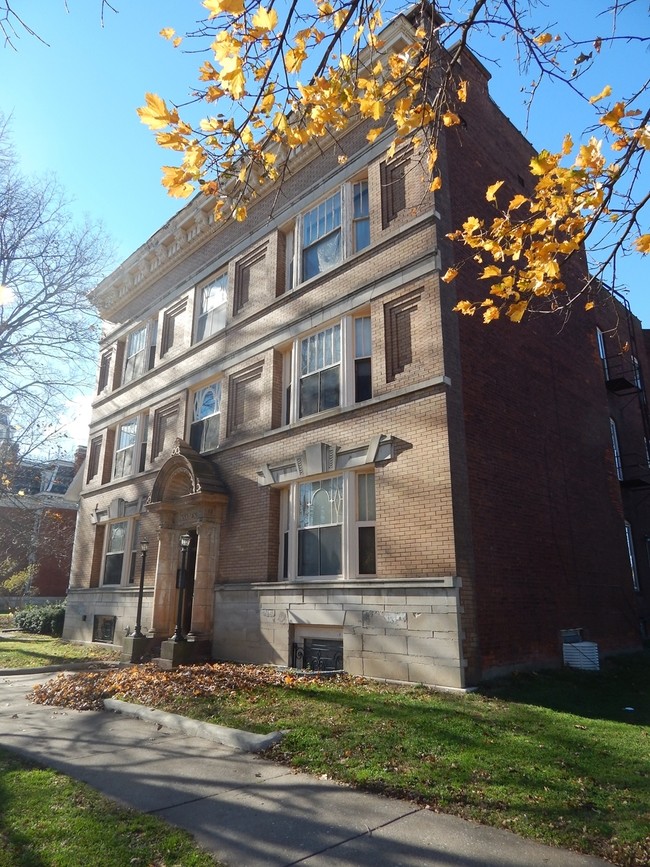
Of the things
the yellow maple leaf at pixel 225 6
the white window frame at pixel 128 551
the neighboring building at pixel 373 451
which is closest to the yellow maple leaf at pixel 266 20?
the yellow maple leaf at pixel 225 6

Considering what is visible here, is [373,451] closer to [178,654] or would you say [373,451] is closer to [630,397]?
[178,654]

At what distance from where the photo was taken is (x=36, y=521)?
27906mm

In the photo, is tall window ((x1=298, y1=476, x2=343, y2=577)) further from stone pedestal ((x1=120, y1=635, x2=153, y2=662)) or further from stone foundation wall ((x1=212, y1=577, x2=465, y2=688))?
stone pedestal ((x1=120, y1=635, x2=153, y2=662))

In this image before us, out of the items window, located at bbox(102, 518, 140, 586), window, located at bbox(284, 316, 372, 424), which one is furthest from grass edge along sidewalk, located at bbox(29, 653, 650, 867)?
window, located at bbox(102, 518, 140, 586)

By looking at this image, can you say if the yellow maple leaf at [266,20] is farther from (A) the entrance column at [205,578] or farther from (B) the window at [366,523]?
(A) the entrance column at [205,578]

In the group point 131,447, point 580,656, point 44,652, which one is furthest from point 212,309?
point 580,656

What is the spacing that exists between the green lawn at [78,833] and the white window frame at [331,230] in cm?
1080

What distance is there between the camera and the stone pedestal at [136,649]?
542 inches

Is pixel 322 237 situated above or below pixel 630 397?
above

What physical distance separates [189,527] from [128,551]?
4.24 metres

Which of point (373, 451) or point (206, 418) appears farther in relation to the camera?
point (206, 418)

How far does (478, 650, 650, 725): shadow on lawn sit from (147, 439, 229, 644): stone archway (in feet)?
22.9

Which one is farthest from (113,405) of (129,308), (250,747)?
(250,747)

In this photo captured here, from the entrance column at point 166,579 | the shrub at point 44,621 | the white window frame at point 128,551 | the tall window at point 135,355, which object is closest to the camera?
the entrance column at point 166,579
